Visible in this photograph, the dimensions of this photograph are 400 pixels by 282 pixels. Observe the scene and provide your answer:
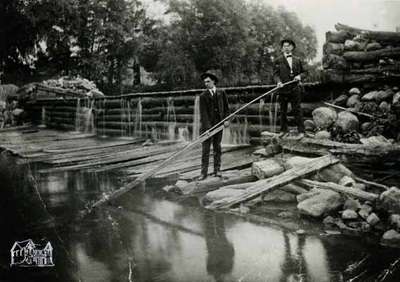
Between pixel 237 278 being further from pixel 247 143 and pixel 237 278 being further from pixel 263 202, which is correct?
pixel 247 143

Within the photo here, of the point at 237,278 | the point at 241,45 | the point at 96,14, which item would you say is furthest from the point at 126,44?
the point at 237,278

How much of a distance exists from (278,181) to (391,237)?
1323 mm

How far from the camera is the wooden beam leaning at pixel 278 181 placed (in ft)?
13.4

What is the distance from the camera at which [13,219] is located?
392 centimetres

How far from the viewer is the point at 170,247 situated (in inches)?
125

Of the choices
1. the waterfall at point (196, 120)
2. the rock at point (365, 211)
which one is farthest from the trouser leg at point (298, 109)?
the waterfall at point (196, 120)

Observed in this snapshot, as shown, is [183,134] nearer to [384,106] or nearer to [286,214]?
[384,106]

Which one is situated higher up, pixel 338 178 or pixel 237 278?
pixel 338 178

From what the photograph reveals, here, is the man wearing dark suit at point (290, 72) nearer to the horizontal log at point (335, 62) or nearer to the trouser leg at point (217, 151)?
the horizontal log at point (335, 62)

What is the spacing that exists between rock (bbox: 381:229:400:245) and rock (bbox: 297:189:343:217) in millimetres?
577

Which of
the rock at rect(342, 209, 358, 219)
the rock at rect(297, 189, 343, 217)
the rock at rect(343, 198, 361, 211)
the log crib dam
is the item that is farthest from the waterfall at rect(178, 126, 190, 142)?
the rock at rect(342, 209, 358, 219)

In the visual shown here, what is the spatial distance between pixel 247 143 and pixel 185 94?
2.43m

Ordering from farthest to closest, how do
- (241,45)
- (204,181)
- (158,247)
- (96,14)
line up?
(241,45)
(96,14)
(204,181)
(158,247)

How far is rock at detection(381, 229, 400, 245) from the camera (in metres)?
3.00
